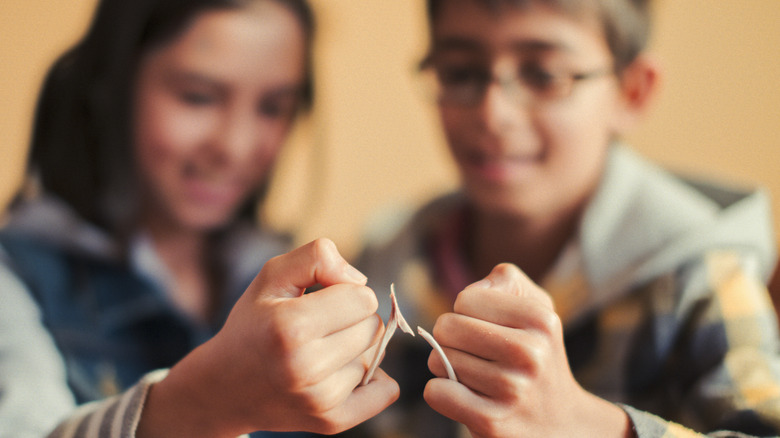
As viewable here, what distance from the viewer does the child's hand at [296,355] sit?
333 mm

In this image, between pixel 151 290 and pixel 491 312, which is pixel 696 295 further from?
pixel 151 290

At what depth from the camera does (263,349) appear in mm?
338

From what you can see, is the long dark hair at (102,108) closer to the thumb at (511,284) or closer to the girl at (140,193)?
the girl at (140,193)

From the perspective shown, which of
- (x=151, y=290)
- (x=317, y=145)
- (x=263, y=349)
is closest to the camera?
(x=263, y=349)

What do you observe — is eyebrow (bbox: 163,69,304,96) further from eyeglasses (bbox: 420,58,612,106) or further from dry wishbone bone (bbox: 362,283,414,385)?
dry wishbone bone (bbox: 362,283,414,385)

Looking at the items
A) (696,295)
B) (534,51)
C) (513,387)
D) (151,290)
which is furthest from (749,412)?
(151,290)

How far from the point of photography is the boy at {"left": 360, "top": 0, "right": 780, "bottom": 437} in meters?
0.53

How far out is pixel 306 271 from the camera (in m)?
0.35

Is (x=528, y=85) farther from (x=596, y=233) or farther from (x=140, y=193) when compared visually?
(x=140, y=193)

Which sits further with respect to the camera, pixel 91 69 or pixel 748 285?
pixel 91 69

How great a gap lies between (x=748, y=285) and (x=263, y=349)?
1.53ft

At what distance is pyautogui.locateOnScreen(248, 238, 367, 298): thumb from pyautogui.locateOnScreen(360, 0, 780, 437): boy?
0.22 metres

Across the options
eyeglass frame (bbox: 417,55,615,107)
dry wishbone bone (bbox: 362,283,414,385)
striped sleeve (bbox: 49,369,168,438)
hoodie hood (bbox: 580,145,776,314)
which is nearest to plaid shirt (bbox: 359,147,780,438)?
hoodie hood (bbox: 580,145,776,314)

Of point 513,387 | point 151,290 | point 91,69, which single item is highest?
point 91,69
